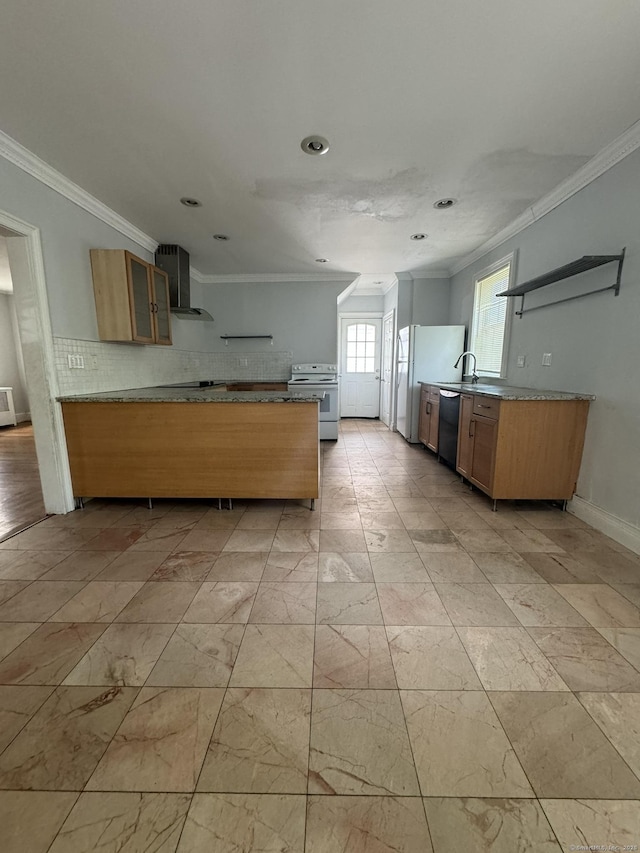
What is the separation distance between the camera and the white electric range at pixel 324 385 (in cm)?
488

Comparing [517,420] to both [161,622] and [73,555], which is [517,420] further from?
[73,555]

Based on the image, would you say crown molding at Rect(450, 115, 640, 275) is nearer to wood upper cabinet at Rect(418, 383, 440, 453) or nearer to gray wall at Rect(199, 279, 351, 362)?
wood upper cabinet at Rect(418, 383, 440, 453)

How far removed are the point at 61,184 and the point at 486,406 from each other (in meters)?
3.63

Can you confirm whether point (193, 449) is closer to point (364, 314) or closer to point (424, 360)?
point (424, 360)

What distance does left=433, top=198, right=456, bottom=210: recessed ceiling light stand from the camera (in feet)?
9.18

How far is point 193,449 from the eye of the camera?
253 cm

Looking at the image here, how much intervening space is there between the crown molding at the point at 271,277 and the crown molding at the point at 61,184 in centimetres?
169

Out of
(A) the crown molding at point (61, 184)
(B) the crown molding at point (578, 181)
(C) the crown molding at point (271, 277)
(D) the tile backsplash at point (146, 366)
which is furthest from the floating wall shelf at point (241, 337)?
(B) the crown molding at point (578, 181)

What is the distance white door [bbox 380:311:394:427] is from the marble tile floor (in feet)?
13.4

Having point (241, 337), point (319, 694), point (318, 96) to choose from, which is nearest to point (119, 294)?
point (318, 96)

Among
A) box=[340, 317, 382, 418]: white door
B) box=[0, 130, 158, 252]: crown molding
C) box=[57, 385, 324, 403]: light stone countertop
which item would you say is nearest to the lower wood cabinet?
box=[57, 385, 324, 403]: light stone countertop

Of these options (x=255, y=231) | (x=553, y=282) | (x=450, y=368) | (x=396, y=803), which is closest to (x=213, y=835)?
(x=396, y=803)

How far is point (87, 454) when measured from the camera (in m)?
2.58

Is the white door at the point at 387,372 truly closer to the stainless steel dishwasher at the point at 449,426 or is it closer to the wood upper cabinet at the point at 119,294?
the stainless steel dishwasher at the point at 449,426
